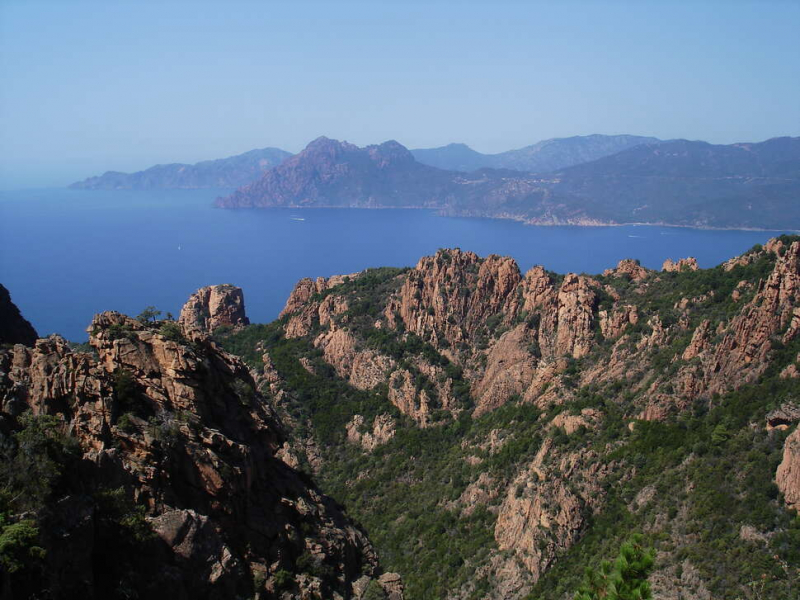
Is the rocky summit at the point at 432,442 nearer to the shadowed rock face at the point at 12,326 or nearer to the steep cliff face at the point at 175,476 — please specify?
the steep cliff face at the point at 175,476

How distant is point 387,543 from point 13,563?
3332 cm

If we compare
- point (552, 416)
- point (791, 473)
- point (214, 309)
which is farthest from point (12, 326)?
point (214, 309)

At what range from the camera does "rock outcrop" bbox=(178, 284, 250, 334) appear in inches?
3162

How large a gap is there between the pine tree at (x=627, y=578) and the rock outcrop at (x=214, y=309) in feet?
209

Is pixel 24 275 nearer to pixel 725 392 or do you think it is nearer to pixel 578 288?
pixel 578 288

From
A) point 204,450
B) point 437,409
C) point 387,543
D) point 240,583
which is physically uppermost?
point 204,450

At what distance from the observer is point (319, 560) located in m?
29.9

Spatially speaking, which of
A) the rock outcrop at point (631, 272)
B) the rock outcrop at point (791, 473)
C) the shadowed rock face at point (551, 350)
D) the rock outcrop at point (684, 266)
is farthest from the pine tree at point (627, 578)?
the rock outcrop at point (631, 272)

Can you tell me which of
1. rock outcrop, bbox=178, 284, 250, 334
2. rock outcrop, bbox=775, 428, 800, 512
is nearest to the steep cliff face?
rock outcrop, bbox=775, 428, 800, 512

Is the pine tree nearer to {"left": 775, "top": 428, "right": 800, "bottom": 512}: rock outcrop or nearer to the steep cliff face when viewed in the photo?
the steep cliff face

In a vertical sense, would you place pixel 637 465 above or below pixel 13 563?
below

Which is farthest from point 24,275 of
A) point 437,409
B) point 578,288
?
point 578,288

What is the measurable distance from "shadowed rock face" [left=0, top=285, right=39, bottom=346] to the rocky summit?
9557 millimetres

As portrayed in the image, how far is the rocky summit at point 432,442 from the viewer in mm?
22984
